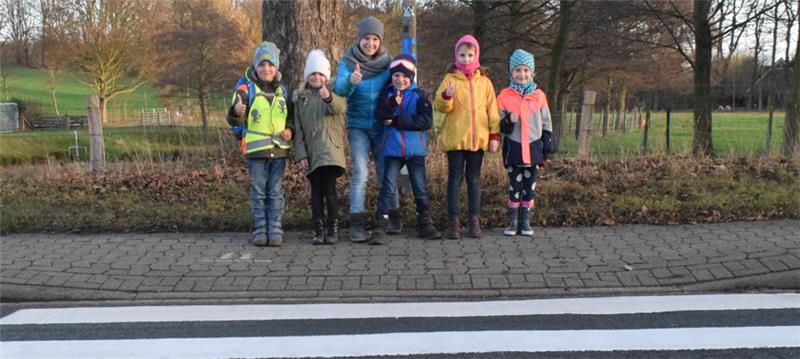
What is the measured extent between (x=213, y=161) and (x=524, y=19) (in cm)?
1652

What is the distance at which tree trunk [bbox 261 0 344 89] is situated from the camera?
27.5 feet

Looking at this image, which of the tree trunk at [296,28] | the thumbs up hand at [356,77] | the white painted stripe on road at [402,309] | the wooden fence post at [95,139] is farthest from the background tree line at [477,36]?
the white painted stripe on road at [402,309]

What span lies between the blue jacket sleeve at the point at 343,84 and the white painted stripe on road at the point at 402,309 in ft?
7.05

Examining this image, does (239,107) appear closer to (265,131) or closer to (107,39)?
(265,131)

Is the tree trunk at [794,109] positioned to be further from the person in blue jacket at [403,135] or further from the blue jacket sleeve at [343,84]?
the blue jacket sleeve at [343,84]

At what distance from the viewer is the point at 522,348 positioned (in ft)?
12.7

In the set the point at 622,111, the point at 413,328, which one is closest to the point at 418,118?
the point at 413,328

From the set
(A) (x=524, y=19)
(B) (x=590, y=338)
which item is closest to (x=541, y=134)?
(B) (x=590, y=338)

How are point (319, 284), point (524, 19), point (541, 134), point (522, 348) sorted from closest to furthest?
point (522, 348)
point (319, 284)
point (541, 134)
point (524, 19)

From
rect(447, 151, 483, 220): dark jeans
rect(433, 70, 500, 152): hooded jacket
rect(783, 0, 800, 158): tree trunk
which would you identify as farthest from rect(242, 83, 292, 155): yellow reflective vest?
rect(783, 0, 800, 158): tree trunk

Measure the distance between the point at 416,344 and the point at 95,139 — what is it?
739 cm

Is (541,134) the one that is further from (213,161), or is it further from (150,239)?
(213,161)

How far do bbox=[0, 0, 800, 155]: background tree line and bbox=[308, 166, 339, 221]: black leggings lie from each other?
2.78 m

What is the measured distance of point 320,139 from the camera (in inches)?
236
